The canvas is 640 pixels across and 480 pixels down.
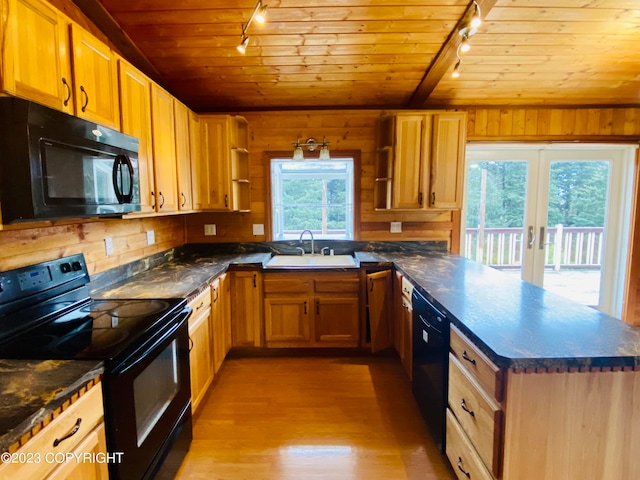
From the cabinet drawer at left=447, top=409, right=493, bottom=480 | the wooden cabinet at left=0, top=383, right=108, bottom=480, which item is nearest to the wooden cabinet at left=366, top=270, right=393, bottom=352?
the cabinet drawer at left=447, top=409, right=493, bottom=480

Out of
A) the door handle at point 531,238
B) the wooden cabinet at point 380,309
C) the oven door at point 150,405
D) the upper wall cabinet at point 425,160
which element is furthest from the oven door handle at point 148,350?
the door handle at point 531,238

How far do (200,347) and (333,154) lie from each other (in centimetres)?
215

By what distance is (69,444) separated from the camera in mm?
972

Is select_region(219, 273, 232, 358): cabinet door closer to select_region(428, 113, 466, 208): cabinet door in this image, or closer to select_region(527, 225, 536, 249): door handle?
select_region(428, 113, 466, 208): cabinet door

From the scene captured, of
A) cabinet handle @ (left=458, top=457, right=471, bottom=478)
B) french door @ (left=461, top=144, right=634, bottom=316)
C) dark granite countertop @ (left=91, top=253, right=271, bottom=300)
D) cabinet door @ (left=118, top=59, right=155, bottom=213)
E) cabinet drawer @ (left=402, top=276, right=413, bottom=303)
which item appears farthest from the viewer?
french door @ (left=461, top=144, right=634, bottom=316)

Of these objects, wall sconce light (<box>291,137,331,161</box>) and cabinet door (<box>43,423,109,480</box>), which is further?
wall sconce light (<box>291,137,331,161</box>)

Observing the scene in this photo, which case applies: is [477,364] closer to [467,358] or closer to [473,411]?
[467,358]

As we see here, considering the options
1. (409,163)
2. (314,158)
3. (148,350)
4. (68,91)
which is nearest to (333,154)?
(314,158)

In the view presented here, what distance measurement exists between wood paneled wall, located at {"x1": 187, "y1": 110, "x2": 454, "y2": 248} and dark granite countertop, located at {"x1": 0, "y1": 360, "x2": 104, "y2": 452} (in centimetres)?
234

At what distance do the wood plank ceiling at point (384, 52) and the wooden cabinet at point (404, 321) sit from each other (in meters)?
1.72

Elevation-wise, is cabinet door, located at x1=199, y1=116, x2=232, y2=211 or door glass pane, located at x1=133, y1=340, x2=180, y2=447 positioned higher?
cabinet door, located at x1=199, y1=116, x2=232, y2=211

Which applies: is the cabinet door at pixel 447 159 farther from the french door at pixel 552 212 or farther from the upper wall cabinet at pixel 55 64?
the upper wall cabinet at pixel 55 64

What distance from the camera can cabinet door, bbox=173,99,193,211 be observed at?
2520mm

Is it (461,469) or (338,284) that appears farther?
(338,284)
